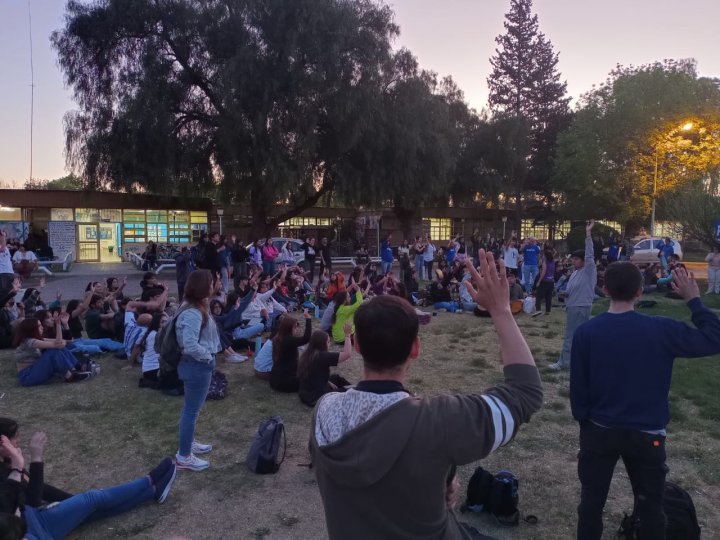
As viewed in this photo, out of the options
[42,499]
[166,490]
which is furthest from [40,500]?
[166,490]

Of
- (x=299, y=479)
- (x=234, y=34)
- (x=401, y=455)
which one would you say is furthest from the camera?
(x=234, y=34)

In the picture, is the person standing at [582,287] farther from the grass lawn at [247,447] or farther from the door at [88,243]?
the door at [88,243]

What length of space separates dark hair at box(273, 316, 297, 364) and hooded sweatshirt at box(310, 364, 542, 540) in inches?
203

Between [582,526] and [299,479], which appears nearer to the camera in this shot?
[582,526]

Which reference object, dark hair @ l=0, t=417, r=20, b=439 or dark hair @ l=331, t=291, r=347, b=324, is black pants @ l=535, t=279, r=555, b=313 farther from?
dark hair @ l=0, t=417, r=20, b=439

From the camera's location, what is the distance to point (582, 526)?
118 inches

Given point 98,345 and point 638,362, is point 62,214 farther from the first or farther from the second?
point 638,362

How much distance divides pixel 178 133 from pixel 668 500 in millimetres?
24313

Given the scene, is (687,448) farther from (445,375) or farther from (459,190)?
(459,190)

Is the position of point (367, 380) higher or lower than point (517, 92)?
lower

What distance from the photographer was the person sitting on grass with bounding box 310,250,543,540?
142 centimetres

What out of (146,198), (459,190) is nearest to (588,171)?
(459,190)

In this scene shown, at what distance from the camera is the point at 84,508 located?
3.87 m

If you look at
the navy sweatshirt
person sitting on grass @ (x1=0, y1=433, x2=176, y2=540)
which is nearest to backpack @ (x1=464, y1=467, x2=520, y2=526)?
the navy sweatshirt
